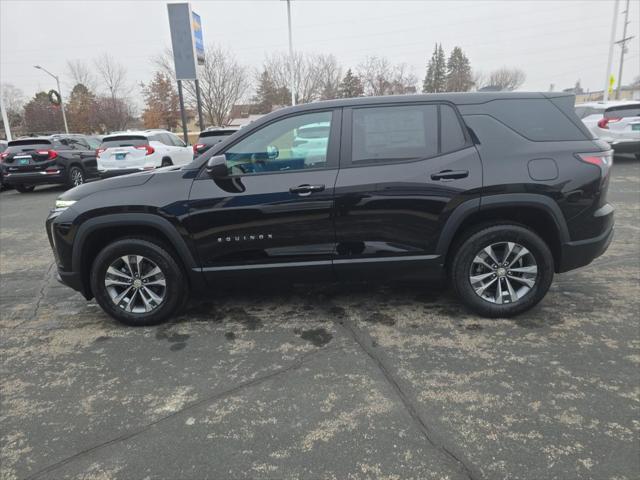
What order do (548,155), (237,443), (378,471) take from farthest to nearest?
(548,155) < (237,443) < (378,471)

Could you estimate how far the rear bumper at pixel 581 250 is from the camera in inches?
141

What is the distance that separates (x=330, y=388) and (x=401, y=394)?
1.47 ft

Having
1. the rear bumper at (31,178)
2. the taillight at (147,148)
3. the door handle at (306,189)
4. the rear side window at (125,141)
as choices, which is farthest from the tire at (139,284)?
the rear bumper at (31,178)

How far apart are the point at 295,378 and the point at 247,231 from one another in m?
1.22

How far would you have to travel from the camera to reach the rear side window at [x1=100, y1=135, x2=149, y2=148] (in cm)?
1224

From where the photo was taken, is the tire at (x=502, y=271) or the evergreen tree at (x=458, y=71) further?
the evergreen tree at (x=458, y=71)

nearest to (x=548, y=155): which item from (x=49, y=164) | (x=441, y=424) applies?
(x=441, y=424)

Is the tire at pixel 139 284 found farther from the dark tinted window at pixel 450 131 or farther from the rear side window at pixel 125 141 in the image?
the rear side window at pixel 125 141

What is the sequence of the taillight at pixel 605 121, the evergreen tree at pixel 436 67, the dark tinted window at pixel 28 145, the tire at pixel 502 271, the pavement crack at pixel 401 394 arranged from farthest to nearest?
the evergreen tree at pixel 436 67 < the dark tinted window at pixel 28 145 < the taillight at pixel 605 121 < the tire at pixel 502 271 < the pavement crack at pixel 401 394

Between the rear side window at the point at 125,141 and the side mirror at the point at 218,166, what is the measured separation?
975cm

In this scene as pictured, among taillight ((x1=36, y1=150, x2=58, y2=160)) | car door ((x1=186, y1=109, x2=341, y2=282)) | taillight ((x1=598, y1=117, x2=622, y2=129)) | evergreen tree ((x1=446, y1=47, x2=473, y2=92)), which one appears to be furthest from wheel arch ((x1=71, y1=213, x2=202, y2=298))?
evergreen tree ((x1=446, y1=47, x2=473, y2=92))

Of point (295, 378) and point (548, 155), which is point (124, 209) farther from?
point (548, 155)

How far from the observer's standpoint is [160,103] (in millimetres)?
56000

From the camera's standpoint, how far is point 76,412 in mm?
2752
